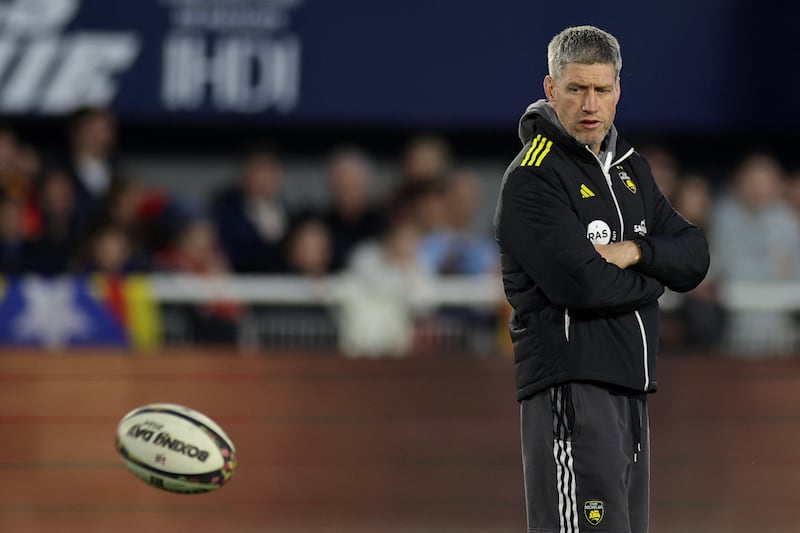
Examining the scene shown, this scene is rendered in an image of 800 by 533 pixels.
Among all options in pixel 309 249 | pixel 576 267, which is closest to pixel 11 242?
pixel 309 249

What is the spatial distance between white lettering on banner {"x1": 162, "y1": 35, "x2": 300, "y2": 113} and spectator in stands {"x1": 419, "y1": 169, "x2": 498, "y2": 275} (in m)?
1.93

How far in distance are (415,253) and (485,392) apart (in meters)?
0.91

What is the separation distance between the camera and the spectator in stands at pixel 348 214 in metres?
9.66

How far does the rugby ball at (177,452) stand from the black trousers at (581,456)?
143cm

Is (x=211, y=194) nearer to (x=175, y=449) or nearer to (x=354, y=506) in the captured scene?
(x=354, y=506)

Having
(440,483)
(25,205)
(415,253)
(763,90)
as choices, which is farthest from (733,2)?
(25,205)

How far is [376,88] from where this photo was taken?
1141 centimetres

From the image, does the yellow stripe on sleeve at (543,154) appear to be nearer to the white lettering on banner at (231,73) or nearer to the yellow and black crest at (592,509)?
the yellow and black crest at (592,509)

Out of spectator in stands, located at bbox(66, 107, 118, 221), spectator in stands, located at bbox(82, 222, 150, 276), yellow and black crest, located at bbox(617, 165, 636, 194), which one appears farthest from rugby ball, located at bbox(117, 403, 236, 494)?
spectator in stands, located at bbox(66, 107, 118, 221)

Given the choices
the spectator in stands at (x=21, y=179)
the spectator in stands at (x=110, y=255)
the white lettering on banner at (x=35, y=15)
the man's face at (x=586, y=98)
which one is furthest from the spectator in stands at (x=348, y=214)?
the man's face at (x=586, y=98)

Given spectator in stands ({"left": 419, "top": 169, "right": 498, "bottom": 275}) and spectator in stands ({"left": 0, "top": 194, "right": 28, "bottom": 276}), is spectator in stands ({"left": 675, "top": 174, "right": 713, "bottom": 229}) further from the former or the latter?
spectator in stands ({"left": 0, "top": 194, "right": 28, "bottom": 276})

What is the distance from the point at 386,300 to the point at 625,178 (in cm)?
471

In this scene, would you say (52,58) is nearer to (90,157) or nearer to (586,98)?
(90,157)

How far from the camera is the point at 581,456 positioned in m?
4.48
